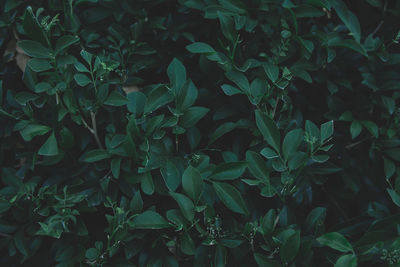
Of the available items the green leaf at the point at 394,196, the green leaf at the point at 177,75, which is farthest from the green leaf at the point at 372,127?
the green leaf at the point at 177,75

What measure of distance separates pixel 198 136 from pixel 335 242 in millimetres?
446

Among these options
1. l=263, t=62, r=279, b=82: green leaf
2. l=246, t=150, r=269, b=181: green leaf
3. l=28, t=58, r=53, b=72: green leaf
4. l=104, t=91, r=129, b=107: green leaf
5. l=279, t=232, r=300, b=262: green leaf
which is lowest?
l=279, t=232, r=300, b=262: green leaf

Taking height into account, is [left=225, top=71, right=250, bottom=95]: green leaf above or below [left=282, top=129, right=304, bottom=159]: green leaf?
above

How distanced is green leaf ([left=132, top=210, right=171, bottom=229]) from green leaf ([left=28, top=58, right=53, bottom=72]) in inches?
17.3

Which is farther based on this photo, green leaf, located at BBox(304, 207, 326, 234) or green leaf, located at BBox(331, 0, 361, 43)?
green leaf, located at BBox(331, 0, 361, 43)

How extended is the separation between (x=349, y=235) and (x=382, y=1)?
2.63ft

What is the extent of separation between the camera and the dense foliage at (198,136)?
50.1 inches

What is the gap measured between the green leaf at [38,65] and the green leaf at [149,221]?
17.3 inches

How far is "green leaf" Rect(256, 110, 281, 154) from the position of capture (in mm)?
1292

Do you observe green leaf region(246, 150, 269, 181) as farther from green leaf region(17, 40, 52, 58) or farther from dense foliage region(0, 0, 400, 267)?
green leaf region(17, 40, 52, 58)

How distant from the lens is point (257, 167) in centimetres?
130

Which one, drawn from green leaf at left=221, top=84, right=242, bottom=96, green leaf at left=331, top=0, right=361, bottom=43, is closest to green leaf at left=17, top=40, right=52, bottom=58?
green leaf at left=221, top=84, right=242, bottom=96

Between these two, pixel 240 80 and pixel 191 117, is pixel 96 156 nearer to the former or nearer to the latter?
pixel 191 117

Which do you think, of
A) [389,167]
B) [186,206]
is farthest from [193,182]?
[389,167]
